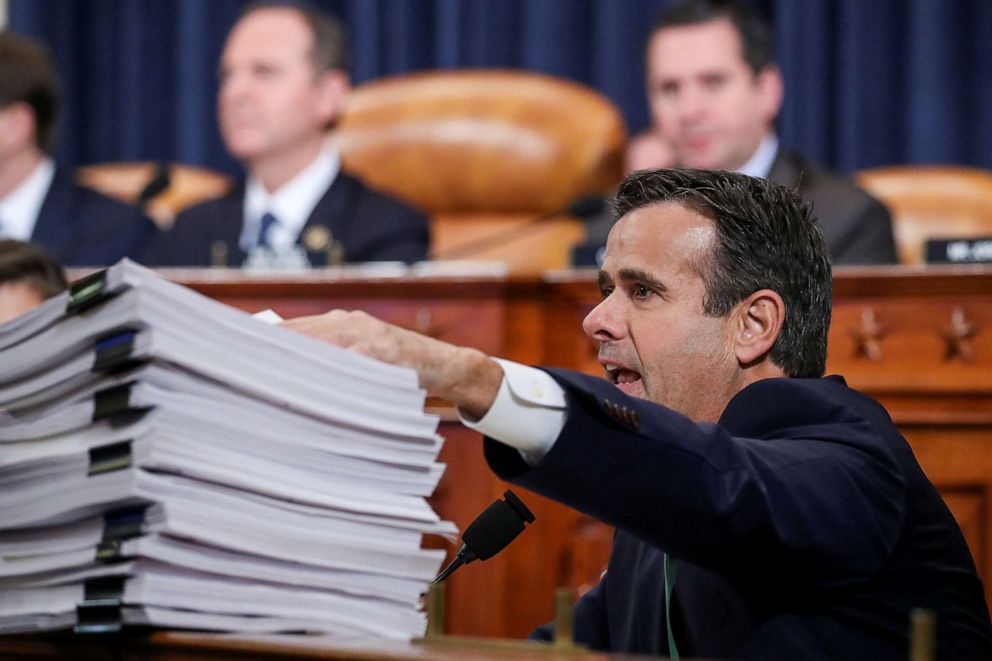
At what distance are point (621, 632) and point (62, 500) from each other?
690mm

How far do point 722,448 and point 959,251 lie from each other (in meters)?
1.93

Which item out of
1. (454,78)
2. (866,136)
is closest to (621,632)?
(454,78)

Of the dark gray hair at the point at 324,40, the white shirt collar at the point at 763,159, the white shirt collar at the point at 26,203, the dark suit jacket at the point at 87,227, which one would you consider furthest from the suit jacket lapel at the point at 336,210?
the white shirt collar at the point at 763,159

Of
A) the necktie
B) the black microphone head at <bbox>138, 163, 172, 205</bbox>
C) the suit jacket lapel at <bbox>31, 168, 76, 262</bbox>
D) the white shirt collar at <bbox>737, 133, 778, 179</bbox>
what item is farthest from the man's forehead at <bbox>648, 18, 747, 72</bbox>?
the suit jacket lapel at <bbox>31, 168, 76, 262</bbox>

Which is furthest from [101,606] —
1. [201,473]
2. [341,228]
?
[341,228]

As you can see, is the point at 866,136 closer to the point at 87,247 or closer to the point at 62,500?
the point at 87,247

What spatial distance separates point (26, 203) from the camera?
3.94 m

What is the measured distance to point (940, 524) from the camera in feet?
4.13

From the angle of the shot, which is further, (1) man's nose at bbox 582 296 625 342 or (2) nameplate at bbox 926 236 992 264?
(2) nameplate at bbox 926 236 992 264

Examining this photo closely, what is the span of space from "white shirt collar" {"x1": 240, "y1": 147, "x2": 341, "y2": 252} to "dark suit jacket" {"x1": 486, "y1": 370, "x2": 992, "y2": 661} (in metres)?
2.51

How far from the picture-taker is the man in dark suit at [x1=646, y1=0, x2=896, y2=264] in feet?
12.1

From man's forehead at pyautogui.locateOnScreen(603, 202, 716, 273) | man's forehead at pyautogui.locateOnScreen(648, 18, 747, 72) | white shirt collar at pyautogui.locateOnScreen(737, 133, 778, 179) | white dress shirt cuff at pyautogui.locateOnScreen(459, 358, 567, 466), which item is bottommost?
white dress shirt cuff at pyautogui.locateOnScreen(459, 358, 567, 466)

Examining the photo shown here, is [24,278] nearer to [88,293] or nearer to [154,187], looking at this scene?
[88,293]

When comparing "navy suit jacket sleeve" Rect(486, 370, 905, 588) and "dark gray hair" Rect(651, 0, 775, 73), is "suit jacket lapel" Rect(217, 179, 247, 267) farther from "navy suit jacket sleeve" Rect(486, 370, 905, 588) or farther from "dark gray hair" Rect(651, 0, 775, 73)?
"navy suit jacket sleeve" Rect(486, 370, 905, 588)
